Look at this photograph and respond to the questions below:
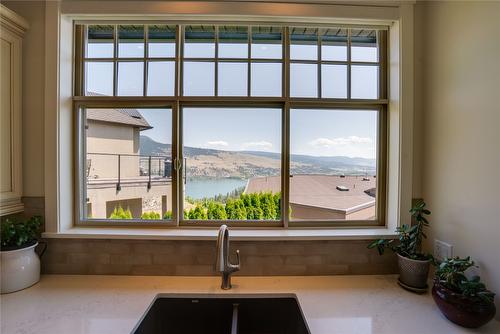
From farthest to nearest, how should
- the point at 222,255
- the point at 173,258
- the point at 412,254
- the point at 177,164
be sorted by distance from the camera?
1. the point at 177,164
2. the point at 173,258
3. the point at 412,254
4. the point at 222,255

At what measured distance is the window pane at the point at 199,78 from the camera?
1.49 meters

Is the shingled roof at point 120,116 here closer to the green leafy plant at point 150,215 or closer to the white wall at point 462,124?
the green leafy plant at point 150,215

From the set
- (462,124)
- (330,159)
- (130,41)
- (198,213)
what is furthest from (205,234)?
(462,124)

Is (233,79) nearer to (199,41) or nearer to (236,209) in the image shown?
(199,41)

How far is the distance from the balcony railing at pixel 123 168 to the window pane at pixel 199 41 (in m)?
0.76

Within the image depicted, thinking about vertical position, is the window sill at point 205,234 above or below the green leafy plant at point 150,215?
below

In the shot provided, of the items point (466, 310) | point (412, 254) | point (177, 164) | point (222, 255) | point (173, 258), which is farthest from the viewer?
point (177, 164)

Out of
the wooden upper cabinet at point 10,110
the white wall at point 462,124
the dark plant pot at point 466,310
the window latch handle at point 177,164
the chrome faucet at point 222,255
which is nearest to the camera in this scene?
the dark plant pot at point 466,310

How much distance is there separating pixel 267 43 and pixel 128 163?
1302 mm

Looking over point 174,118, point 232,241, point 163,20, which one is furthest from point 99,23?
point 232,241

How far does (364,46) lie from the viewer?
1559 mm

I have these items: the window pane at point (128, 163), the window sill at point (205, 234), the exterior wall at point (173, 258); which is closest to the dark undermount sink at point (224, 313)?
the exterior wall at point (173, 258)

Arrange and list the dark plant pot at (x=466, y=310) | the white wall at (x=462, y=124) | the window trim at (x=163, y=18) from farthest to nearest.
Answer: the window trim at (x=163, y=18) → the white wall at (x=462, y=124) → the dark plant pot at (x=466, y=310)

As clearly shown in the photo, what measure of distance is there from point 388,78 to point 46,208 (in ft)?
7.88
